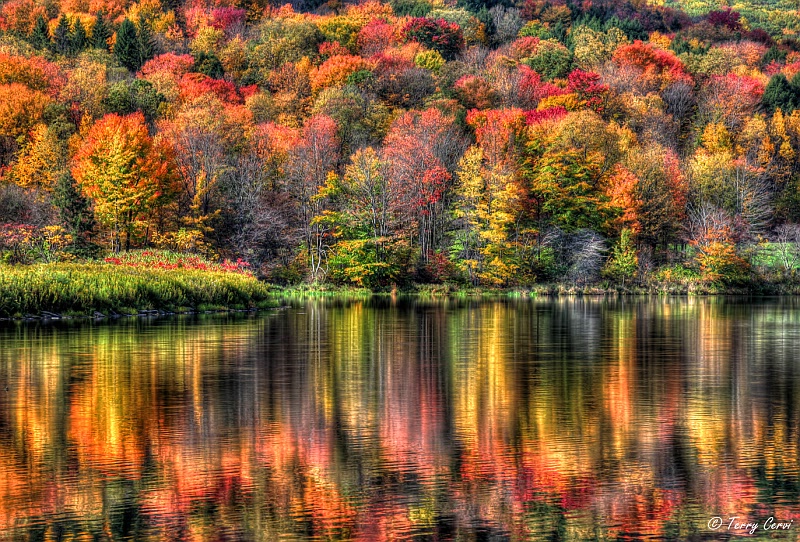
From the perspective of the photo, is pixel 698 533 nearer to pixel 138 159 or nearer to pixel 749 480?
pixel 749 480

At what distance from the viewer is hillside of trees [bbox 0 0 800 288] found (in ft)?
266

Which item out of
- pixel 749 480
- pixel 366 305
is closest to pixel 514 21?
pixel 366 305

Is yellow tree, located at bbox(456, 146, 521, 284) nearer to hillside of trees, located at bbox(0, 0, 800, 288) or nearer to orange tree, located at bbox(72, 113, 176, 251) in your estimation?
hillside of trees, located at bbox(0, 0, 800, 288)

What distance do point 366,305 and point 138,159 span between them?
23.7 m

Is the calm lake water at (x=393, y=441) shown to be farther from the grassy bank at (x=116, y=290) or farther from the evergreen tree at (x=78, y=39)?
the evergreen tree at (x=78, y=39)

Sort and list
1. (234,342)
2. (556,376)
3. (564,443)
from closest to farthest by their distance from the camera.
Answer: (564,443), (556,376), (234,342)

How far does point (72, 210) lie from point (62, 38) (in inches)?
3486

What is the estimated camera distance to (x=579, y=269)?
85688mm

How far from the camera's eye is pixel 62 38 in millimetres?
148500

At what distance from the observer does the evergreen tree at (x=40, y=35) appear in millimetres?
146125

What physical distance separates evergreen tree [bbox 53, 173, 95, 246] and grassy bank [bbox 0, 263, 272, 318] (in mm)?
14957

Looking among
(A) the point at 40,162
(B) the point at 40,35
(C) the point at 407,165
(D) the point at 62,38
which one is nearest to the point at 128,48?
(D) the point at 62,38

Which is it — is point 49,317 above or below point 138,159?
below

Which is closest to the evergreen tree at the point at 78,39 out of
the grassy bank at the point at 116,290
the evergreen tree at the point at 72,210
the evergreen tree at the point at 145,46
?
the evergreen tree at the point at 145,46
